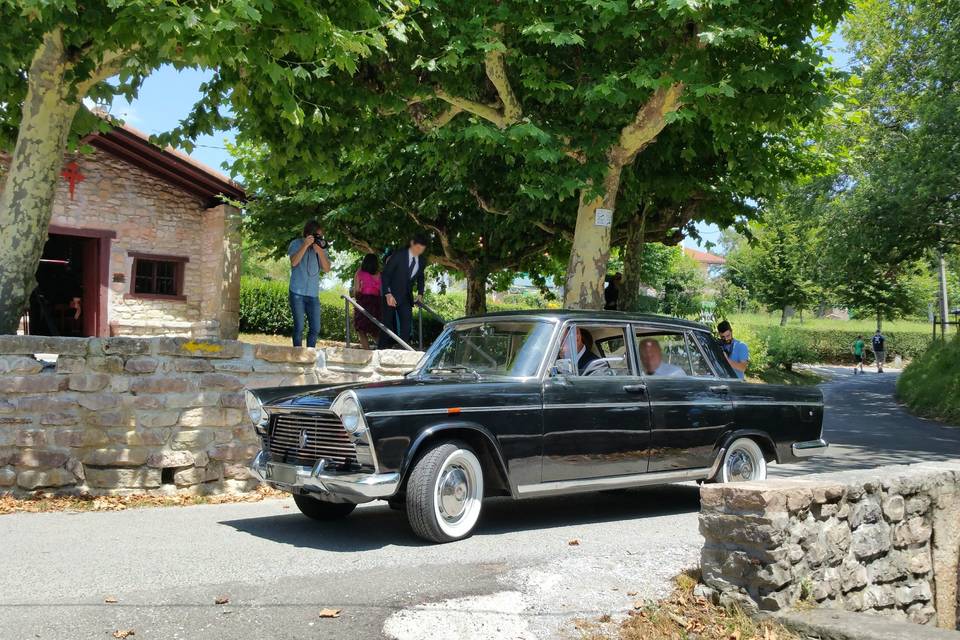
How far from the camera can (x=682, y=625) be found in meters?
Answer: 4.51

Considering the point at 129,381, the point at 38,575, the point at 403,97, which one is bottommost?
the point at 38,575

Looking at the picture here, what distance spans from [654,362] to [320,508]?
9.82 ft

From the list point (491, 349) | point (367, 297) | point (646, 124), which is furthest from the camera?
point (646, 124)

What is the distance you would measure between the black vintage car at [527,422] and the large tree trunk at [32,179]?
3789mm

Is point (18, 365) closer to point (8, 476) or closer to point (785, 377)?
point (8, 476)

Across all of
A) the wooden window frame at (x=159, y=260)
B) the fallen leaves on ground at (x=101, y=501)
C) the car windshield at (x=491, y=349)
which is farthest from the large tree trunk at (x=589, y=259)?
the wooden window frame at (x=159, y=260)

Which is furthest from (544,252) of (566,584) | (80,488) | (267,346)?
(566,584)

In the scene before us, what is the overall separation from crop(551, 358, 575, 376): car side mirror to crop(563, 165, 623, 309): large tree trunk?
635cm

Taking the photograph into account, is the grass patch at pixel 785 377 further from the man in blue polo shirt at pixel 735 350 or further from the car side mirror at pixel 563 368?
the car side mirror at pixel 563 368

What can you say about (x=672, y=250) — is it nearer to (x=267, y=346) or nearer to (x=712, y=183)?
(x=712, y=183)

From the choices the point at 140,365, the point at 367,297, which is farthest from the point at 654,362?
the point at 367,297

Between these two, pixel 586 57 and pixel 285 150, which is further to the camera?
pixel 586 57

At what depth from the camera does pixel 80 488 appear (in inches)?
315

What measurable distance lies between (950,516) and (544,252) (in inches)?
643
